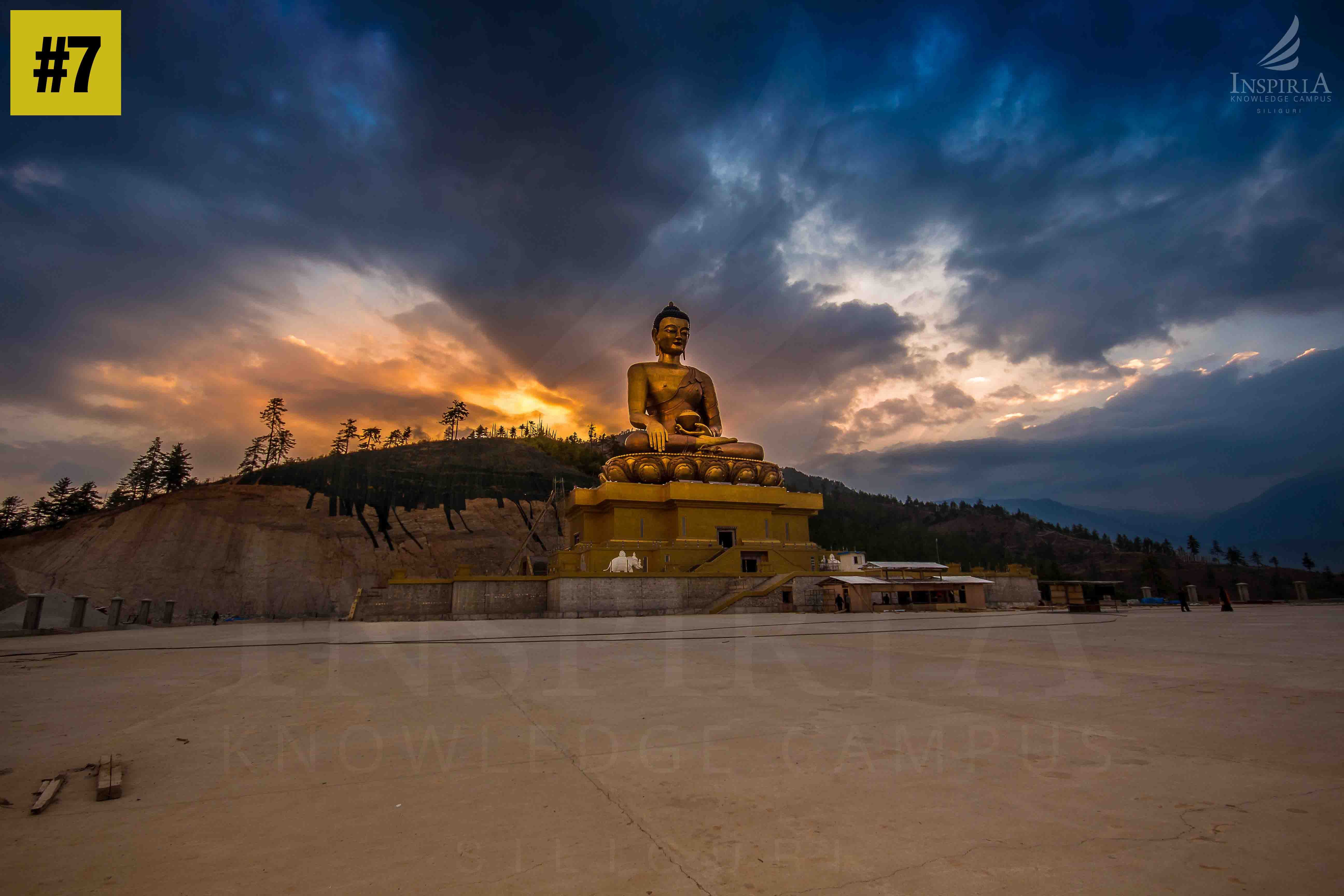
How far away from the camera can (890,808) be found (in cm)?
221

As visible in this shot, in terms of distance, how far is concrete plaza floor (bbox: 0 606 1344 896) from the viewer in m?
1.77

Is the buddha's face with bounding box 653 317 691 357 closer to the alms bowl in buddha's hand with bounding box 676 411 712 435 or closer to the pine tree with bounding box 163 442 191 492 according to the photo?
the alms bowl in buddha's hand with bounding box 676 411 712 435

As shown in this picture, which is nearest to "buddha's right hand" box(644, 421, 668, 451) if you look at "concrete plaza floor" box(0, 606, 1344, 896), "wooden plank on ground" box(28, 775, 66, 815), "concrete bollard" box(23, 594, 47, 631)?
"concrete bollard" box(23, 594, 47, 631)

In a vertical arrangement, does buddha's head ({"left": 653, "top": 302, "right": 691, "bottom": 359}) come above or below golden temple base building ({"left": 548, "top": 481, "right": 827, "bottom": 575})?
above

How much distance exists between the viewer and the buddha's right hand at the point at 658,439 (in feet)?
90.3

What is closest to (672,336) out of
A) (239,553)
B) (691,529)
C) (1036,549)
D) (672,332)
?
(672,332)

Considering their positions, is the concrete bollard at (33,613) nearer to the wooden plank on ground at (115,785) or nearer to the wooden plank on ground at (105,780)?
the wooden plank on ground at (105,780)

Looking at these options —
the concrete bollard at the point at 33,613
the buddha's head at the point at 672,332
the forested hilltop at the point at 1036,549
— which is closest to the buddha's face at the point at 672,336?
the buddha's head at the point at 672,332

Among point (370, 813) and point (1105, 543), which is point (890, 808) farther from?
point (1105, 543)

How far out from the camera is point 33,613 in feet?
45.7

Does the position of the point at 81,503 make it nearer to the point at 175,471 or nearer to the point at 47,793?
the point at 175,471

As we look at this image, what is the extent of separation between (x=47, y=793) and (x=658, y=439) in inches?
991

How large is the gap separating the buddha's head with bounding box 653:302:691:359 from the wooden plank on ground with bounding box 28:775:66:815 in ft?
92.6

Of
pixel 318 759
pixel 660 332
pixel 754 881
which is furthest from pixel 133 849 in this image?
pixel 660 332
